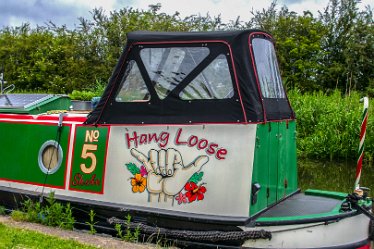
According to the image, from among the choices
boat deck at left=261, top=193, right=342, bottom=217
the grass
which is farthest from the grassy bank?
the grass

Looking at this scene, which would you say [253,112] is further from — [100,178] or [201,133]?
[100,178]

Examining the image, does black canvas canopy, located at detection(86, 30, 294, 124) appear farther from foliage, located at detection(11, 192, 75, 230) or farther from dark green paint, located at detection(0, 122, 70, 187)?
foliage, located at detection(11, 192, 75, 230)

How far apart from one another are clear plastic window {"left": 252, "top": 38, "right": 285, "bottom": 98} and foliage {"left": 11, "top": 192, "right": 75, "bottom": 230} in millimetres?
2562

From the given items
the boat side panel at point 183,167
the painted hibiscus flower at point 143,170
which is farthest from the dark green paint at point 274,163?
the painted hibiscus flower at point 143,170

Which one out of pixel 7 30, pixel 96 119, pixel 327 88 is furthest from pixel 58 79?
pixel 96 119

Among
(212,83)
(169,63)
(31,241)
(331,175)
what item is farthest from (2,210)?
(331,175)

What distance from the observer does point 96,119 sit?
18.7 ft

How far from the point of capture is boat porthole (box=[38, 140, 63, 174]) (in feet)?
19.9

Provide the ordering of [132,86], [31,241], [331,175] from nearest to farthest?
[31,241] < [132,86] < [331,175]

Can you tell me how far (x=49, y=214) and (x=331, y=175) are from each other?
8183 millimetres

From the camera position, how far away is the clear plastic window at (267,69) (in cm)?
560

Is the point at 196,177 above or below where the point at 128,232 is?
above

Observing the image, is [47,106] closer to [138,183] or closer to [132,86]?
[132,86]

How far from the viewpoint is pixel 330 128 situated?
14.8 meters
